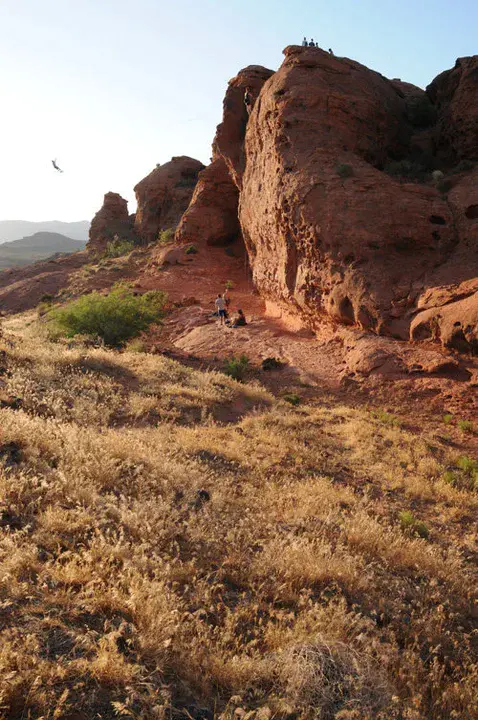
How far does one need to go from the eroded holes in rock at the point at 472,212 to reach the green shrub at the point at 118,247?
107 feet

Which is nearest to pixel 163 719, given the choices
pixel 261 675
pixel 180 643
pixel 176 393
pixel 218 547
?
pixel 180 643

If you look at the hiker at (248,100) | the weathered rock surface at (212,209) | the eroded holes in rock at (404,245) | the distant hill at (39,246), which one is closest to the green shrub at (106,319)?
the eroded holes in rock at (404,245)

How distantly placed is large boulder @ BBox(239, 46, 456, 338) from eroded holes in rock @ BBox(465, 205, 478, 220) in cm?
55

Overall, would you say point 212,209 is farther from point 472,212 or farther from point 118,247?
point 472,212

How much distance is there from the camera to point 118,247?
41.4 metres

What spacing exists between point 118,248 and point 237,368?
31.5 m

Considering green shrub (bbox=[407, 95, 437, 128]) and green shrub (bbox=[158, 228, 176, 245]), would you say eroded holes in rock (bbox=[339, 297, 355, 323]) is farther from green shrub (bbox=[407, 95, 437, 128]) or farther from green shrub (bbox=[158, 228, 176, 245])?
green shrub (bbox=[158, 228, 176, 245])

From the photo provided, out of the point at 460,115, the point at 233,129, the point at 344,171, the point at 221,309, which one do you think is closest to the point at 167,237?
the point at 233,129

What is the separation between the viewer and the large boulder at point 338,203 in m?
13.8

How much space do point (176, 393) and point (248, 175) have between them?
1637 centimetres

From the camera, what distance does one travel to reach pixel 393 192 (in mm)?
14562

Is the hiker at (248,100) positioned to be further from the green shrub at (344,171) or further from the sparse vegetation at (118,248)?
the sparse vegetation at (118,248)

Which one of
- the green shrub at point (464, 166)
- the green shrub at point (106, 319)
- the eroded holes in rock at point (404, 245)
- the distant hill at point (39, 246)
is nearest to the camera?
the eroded holes in rock at point (404, 245)

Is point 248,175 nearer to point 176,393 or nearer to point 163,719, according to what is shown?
point 176,393
